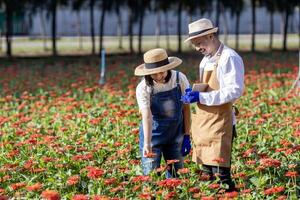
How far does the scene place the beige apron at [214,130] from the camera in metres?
5.41

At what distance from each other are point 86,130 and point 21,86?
257 inches

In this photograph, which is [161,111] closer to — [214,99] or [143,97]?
[143,97]

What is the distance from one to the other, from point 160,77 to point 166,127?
44 centimetres

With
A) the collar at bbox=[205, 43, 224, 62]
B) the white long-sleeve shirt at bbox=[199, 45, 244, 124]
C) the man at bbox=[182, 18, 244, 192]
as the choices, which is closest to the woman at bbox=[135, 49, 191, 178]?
the man at bbox=[182, 18, 244, 192]

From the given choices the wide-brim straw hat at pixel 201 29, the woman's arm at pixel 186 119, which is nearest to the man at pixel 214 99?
the wide-brim straw hat at pixel 201 29

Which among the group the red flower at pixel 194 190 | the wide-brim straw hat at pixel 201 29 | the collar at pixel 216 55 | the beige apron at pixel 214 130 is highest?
the wide-brim straw hat at pixel 201 29

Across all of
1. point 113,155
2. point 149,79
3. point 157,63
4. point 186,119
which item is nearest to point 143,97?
point 149,79

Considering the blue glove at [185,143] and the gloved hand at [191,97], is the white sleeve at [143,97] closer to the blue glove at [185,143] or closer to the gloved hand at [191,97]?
the gloved hand at [191,97]

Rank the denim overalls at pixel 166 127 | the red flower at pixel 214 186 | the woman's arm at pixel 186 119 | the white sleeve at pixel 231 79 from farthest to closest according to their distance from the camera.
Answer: the woman's arm at pixel 186 119 < the denim overalls at pixel 166 127 < the white sleeve at pixel 231 79 < the red flower at pixel 214 186

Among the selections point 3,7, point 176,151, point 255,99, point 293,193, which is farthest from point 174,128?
point 3,7

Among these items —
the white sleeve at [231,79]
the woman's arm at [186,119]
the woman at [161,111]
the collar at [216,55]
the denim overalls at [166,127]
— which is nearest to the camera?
the white sleeve at [231,79]

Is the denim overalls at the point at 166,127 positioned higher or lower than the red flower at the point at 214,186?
higher

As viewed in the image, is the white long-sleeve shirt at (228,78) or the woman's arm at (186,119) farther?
the woman's arm at (186,119)

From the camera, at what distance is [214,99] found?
5273mm
